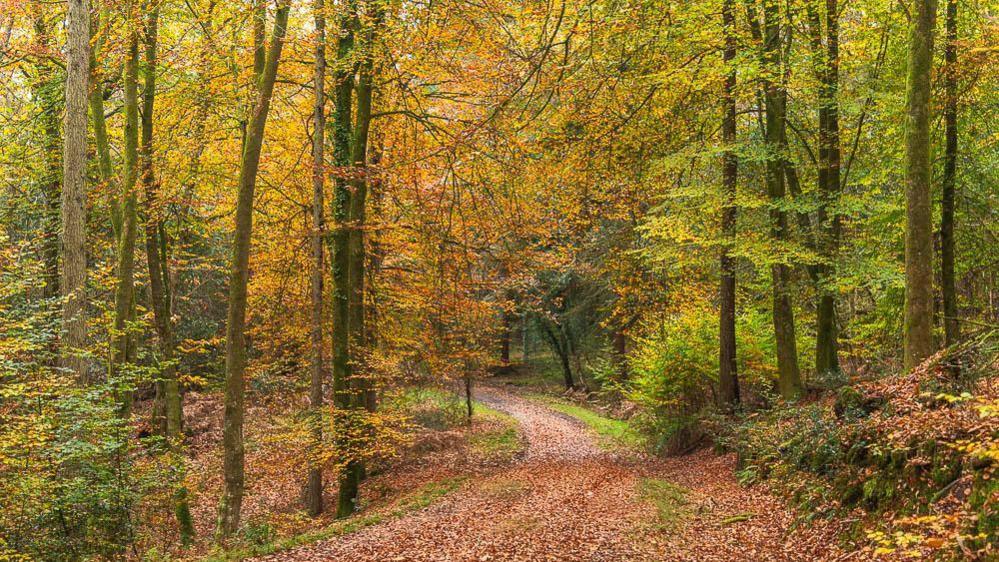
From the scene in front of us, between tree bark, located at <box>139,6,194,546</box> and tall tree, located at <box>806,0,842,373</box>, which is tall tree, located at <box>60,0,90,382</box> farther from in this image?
tall tree, located at <box>806,0,842,373</box>

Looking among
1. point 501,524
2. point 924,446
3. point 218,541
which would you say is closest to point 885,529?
A: point 924,446

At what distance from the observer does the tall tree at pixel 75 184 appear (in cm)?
962

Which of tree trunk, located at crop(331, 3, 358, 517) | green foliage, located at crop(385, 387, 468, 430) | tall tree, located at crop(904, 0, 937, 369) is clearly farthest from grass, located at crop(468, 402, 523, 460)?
tall tree, located at crop(904, 0, 937, 369)

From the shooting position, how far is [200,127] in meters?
11.3

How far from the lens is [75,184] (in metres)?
9.68

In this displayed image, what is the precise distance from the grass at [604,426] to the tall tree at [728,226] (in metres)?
4.20

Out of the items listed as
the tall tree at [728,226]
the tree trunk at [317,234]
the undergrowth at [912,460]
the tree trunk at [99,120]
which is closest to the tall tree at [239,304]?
the tree trunk at [317,234]

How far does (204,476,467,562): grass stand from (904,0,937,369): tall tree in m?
7.75

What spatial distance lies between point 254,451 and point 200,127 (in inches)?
359

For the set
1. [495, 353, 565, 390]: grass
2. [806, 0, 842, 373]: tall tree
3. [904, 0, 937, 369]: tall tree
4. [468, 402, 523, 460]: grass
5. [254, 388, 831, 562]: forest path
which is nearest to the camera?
[904, 0, 937, 369]: tall tree

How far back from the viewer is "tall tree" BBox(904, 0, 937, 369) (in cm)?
723

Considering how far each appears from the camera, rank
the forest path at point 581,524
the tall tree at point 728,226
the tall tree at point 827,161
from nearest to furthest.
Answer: the forest path at point 581,524 → the tall tree at point 827,161 → the tall tree at point 728,226

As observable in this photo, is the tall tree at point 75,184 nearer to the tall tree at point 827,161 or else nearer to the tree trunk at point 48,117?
the tree trunk at point 48,117

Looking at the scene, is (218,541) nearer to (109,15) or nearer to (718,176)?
(109,15)
